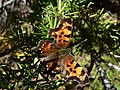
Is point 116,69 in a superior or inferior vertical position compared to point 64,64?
inferior

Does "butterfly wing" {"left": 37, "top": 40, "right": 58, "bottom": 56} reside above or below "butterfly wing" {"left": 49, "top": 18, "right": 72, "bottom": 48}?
below

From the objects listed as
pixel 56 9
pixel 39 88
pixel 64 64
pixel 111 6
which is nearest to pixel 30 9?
pixel 56 9

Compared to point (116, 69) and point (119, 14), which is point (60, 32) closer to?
point (116, 69)

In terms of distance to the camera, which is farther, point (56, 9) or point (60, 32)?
point (56, 9)

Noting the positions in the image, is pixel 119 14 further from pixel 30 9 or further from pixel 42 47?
pixel 42 47

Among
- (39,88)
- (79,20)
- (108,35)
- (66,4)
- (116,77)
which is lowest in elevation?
(116,77)

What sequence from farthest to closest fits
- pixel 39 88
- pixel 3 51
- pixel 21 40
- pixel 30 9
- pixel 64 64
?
pixel 30 9 → pixel 3 51 → pixel 21 40 → pixel 39 88 → pixel 64 64

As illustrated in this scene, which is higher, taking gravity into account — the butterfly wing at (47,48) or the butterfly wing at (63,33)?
the butterfly wing at (63,33)

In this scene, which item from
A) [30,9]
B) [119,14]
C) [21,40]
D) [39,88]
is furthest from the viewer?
[119,14]
